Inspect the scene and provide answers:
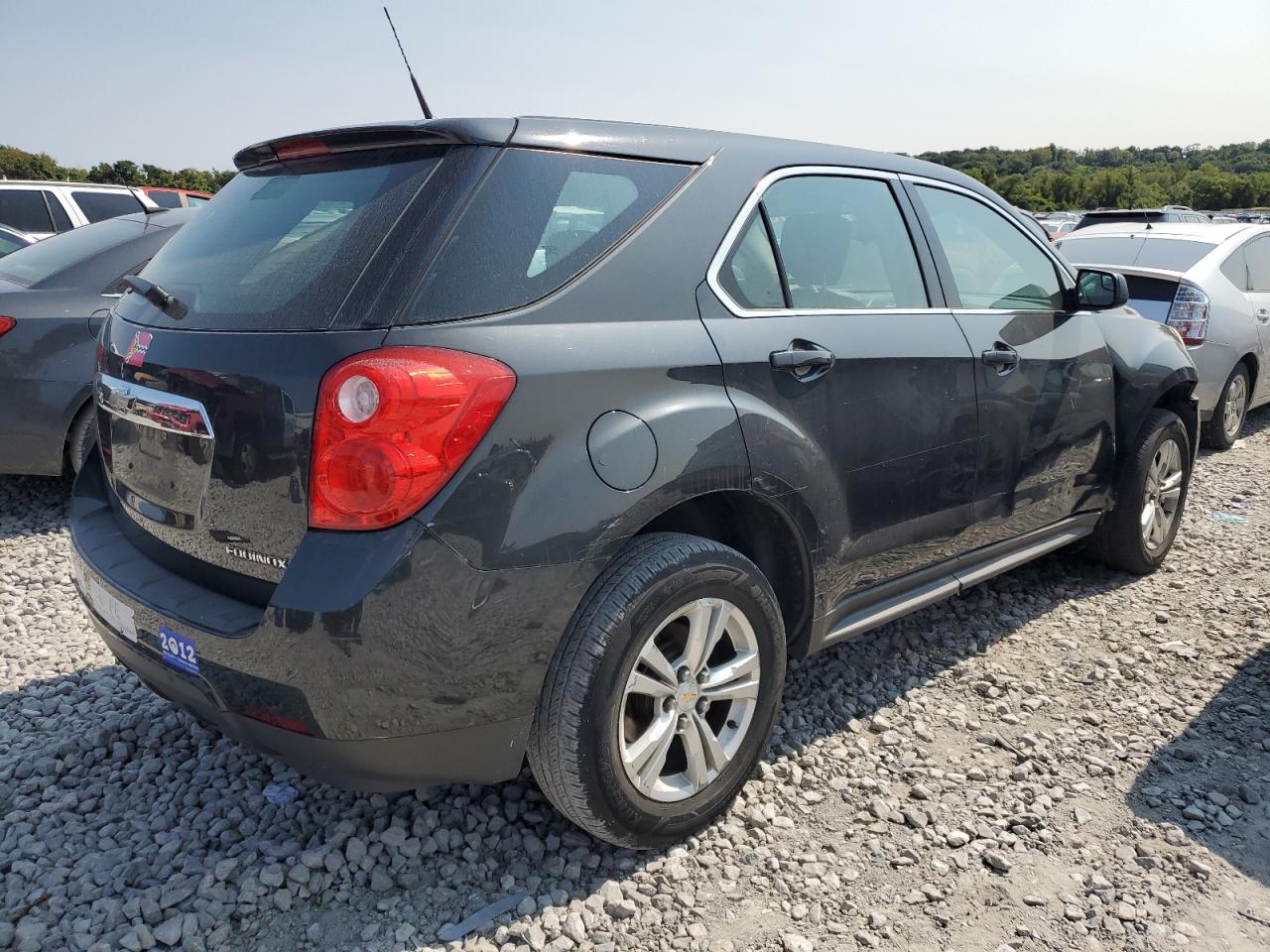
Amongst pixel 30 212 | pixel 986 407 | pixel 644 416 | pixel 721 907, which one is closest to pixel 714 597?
pixel 644 416

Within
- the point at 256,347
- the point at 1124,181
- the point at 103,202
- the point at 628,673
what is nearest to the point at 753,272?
the point at 628,673

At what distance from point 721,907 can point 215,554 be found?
4.75 feet

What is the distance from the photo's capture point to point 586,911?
7.66 ft

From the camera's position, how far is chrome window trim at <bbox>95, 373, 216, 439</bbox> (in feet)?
7.18

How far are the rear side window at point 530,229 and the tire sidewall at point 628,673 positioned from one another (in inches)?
29.3

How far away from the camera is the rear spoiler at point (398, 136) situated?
225 centimetres

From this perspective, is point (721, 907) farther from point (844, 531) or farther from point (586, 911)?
point (844, 531)

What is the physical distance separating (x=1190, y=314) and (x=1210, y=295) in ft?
0.76

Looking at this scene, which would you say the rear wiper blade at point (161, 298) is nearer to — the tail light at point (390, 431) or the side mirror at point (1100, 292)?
the tail light at point (390, 431)

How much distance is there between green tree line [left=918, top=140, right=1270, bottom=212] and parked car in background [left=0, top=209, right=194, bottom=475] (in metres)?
81.7

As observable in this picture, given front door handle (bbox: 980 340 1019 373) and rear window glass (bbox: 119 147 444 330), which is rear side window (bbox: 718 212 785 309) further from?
front door handle (bbox: 980 340 1019 373)

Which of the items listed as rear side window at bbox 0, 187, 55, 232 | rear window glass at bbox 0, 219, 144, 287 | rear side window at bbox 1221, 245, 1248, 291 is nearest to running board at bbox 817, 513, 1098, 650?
rear side window at bbox 1221, 245, 1248, 291

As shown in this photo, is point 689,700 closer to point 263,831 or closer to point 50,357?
point 263,831

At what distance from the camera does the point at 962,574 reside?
11.2ft
